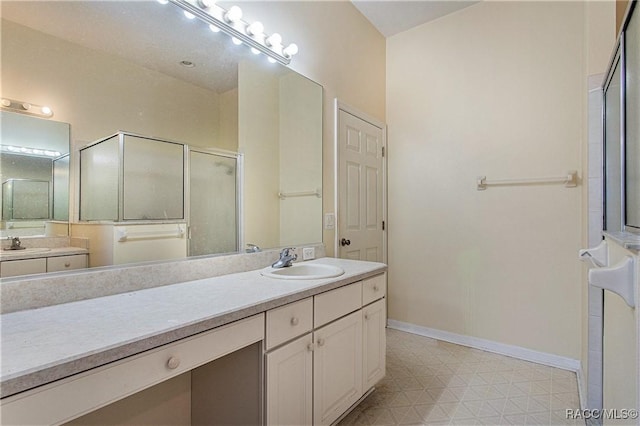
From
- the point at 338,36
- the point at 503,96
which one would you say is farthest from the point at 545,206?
the point at 338,36

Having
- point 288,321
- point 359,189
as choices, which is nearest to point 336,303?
point 288,321

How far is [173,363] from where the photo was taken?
891 millimetres

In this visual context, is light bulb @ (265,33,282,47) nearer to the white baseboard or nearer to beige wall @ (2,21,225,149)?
beige wall @ (2,21,225,149)

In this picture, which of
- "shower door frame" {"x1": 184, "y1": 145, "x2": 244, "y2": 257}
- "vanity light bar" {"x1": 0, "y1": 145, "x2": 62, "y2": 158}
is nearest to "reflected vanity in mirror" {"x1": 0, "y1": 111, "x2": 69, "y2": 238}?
"vanity light bar" {"x1": 0, "y1": 145, "x2": 62, "y2": 158}

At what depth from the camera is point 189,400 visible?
4.90 feet

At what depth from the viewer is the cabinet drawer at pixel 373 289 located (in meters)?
1.75

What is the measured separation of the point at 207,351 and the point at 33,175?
0.83 meters

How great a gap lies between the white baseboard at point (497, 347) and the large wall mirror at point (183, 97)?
4.65 ft

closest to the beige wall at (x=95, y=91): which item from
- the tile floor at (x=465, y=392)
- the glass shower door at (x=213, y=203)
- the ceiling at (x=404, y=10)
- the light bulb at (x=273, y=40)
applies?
the glass shower door at (x=213, y=203)

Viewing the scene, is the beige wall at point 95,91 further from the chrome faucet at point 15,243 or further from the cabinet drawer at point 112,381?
the cabinet drawer at point 112,381

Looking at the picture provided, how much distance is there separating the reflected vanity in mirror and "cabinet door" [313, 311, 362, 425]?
1.10 meters

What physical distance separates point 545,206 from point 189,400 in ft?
8.50

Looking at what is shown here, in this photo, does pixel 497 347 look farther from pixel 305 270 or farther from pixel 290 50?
pixel 290 50

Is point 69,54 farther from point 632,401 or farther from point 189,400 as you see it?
point 632,401
